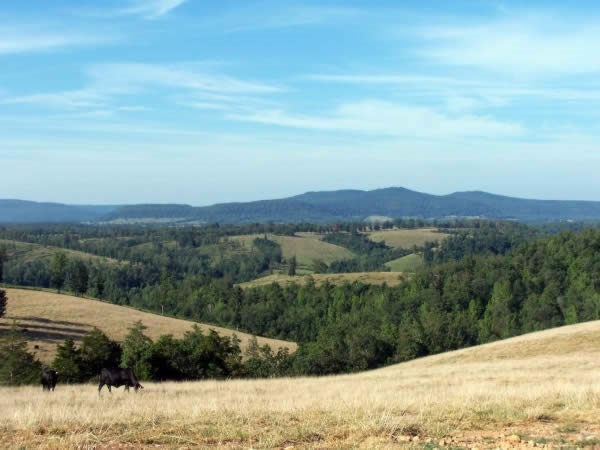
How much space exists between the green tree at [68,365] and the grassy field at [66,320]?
25.7 metres

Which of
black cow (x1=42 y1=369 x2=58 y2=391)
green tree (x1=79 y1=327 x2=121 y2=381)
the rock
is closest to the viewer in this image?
the rock

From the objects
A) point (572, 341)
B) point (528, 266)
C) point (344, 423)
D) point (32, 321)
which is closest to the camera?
point (344, 423)

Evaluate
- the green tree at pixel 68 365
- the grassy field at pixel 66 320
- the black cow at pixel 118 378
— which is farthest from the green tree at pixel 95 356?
the black cow at pixel 118 378

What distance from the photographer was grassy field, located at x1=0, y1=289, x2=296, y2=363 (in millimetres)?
87250

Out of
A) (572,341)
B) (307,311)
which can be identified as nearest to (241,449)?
(572,341)

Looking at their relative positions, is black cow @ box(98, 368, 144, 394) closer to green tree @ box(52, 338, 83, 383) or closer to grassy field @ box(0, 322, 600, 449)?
grassy field @ box(0, 322, 600, 449)

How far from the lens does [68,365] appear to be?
172 feet

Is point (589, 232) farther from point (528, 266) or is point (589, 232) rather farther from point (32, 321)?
point (32, 321)

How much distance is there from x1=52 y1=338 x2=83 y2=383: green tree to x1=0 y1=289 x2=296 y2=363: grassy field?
2574cm

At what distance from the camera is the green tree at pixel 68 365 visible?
170 feet

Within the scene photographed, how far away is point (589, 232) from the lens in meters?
165

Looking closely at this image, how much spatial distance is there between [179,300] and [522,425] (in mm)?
166096

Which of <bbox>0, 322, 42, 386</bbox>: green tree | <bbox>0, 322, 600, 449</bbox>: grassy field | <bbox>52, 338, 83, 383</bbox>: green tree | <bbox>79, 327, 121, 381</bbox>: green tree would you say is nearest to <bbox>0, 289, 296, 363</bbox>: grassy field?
<bbox>0, 322, 42, 386</bbox>: green tree

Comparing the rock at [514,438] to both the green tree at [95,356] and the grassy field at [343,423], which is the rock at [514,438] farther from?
the green tree at [95,356]
